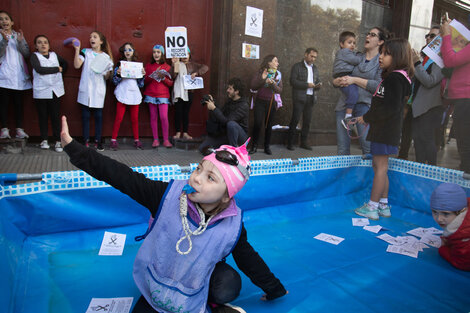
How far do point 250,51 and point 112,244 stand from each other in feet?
14.4

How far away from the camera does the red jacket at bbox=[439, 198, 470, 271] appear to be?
8.28ft

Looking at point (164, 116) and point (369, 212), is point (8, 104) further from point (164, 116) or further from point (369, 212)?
point (369, 212)

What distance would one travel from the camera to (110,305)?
193 cm

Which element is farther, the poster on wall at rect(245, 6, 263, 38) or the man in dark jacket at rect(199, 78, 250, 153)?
the poster on wall at rect(245, 6, 263, 38)

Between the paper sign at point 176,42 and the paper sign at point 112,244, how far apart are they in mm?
3018

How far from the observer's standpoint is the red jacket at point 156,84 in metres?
5.54

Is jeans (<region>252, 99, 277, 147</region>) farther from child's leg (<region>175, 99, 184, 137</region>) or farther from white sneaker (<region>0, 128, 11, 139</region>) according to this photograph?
white sneaker (<region>0, 128, 11, 139</region>)

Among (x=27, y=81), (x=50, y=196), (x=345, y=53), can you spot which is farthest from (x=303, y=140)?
(x=50, y=196)

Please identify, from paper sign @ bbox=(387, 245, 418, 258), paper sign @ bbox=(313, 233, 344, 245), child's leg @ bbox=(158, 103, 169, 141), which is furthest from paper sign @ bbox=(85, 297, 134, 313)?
child's leg @ bbox=(158, 103, 169, 141)

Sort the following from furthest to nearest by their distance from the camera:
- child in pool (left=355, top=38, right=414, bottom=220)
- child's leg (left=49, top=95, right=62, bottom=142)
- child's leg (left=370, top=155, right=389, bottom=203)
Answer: child's leg (left=49, top=95, right=62, bottom=142), child's leg (left=370, top=155, right=389, bottom=203), child in pool (left=355, top=38, right=414, bottom=220)

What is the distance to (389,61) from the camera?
131 inches

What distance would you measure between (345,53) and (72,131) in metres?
4.13

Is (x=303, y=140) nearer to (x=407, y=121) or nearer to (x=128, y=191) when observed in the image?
(x=407, y=121)

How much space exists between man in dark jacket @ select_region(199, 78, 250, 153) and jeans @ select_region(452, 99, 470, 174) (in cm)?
262
